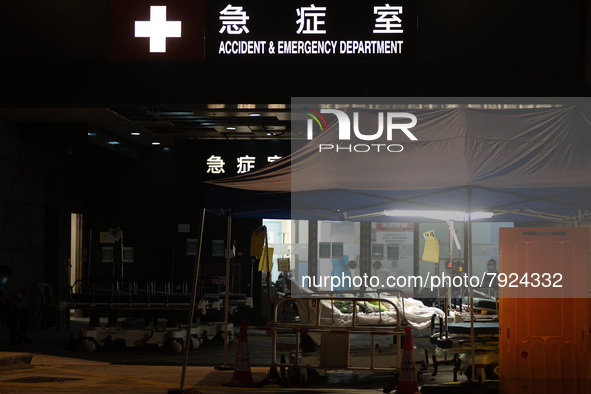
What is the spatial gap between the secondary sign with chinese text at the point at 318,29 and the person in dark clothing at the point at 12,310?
6.14 m

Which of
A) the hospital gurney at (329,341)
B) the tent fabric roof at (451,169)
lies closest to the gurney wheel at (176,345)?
the hospital gurney at (329,341)

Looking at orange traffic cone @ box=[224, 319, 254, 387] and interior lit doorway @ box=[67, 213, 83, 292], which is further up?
interior lit doorway @ box=[67, 213, 83, 292]

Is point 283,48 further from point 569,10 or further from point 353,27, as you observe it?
point 569,10

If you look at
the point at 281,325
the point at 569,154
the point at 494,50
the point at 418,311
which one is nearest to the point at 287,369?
the point at 281,325

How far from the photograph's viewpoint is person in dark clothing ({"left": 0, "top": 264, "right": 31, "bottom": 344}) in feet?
48.9

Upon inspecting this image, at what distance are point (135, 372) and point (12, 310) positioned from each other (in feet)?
13.5

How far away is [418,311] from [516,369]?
4.53 m

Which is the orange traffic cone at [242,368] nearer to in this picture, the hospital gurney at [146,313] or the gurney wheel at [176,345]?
the hospital gurney at [146,313]

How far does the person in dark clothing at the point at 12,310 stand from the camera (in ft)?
48.9
